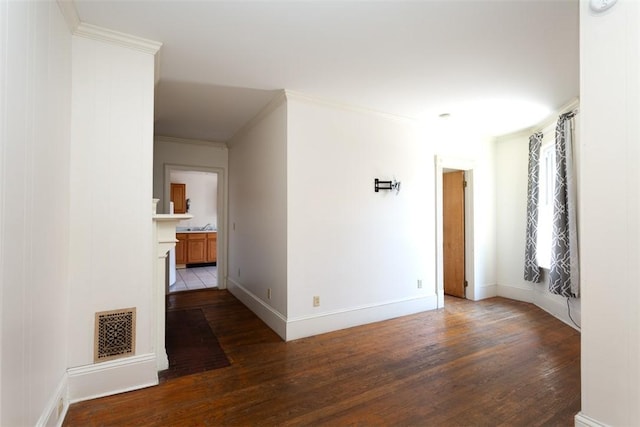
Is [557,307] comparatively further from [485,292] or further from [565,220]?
[565,220]

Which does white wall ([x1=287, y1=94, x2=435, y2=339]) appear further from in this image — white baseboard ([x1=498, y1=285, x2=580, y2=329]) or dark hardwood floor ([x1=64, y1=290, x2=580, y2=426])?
white baseboard ([x1=498, y1=285, x2=580, y2=329])

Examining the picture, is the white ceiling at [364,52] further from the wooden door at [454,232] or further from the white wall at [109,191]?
the wooden door at [454,232]

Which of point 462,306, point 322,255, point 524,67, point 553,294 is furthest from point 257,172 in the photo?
point 553,294

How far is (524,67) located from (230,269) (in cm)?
453

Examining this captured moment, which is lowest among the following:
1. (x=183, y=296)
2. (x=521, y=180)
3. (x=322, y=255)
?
(x=183, y=296)

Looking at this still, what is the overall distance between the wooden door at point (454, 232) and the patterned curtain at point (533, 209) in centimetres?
82

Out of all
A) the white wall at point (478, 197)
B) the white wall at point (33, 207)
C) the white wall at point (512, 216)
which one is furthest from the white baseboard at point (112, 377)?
the white wall at point (512, 216)

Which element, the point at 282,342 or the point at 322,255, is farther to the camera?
the point at 322,255

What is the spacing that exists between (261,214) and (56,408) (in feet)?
7.84

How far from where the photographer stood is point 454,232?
4.67 meters

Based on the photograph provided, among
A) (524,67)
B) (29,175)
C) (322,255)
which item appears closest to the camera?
(29,175)

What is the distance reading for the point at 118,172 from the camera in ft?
6.80

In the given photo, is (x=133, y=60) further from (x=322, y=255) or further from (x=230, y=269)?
(x=230, y=269)

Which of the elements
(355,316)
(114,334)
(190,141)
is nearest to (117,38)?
(114,334)
